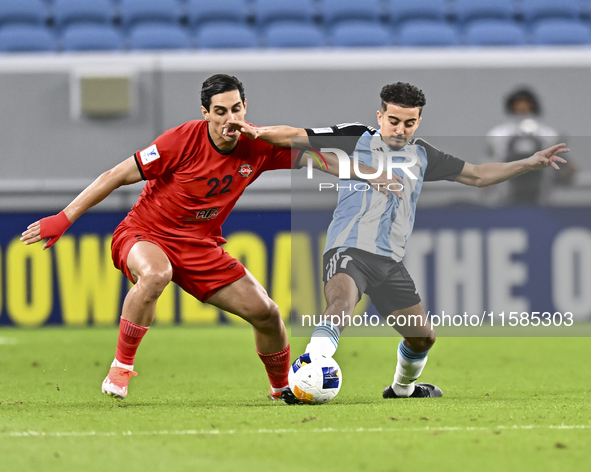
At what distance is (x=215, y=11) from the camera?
11.6 meters

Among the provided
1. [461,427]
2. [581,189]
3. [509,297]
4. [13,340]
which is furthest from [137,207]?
[581,189]

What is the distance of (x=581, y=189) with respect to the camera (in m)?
8.97

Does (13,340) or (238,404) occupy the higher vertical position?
(238,404)

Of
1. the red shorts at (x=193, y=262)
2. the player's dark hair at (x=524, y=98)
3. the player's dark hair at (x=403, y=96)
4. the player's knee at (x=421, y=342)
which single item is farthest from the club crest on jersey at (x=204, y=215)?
the player's dark hair at (x=524, y=98)

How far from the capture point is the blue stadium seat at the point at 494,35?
37.8 feet

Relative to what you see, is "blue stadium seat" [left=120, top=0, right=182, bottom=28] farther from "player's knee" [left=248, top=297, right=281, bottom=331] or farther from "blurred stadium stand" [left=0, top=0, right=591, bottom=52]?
"player's knee" [left=248, top=297, right=281, bottom=331]

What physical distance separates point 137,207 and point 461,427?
7.47 ft

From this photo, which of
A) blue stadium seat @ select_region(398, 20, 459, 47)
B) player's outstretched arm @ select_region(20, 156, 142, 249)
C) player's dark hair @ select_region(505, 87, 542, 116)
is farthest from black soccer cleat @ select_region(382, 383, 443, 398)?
blue stadium seat @ select_region(398, 20, 459, 47)

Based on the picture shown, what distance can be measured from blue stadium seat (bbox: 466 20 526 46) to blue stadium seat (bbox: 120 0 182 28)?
383cm

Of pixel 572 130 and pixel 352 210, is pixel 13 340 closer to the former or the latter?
pixel 352 210

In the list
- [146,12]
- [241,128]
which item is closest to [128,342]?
[241,128]

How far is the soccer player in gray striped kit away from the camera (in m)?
4.73

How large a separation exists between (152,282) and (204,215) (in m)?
0.55

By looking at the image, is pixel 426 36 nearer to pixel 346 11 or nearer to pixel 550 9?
pixel 346 11
